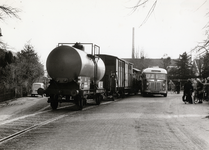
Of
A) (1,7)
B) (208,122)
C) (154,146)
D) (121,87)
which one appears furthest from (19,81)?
(154,146)

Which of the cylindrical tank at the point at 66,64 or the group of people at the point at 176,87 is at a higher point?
the cylindrical tank at the point at 66,64

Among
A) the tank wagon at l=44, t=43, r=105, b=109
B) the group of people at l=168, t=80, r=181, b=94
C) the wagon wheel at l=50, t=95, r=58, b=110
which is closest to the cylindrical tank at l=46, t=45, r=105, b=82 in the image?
the tank wagon at l=44, t=43, r=105, b=109

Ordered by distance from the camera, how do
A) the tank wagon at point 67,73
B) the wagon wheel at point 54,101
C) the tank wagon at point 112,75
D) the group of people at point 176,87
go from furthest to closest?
the group of people at point 176,87
the tank wagon at point 112,75
the wagon wheel at point 54,101
the tank wagon at point 67,73

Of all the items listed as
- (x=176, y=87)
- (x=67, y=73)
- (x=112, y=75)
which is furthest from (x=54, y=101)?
(x=176, y=87)

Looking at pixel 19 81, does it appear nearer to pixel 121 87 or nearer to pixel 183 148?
pixel 121 87

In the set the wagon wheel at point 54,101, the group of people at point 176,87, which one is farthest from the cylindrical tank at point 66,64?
the group of people at point 176,87

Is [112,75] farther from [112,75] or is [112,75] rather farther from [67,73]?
[67,73]

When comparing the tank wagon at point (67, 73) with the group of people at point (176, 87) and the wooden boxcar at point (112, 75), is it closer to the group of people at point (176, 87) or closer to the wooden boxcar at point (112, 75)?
the wooden boxcar at point (112, 75)

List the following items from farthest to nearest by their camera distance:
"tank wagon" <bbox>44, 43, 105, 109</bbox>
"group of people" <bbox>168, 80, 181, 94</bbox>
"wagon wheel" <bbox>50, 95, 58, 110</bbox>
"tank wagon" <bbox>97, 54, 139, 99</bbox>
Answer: "group of people" <bbox>168, 80, 181, 94</bbox>, "tank wagon" <bbox>97, 54, 139, 99</bbox>, "wagon wheel" <bbox>50, 95, 58, 110</bbox>, "tank wagon" <bbox>44, 43, 105, 109</bbox>

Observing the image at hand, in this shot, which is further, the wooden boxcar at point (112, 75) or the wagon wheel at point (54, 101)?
the wooden boxcar at point (112, 75)

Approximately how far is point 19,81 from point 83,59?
2297cm

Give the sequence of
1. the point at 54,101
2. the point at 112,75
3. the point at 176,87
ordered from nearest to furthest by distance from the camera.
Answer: the point at 54,101 < the point at 112,75 < the point at 176,87

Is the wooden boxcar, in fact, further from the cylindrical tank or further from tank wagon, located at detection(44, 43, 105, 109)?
the cylindrical tank

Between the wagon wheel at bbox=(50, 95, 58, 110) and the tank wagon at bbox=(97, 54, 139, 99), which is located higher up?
the tank wagon at bbox=(97, 54, 139, 99)
